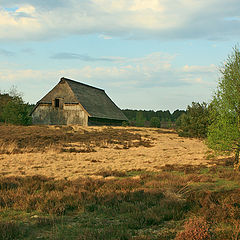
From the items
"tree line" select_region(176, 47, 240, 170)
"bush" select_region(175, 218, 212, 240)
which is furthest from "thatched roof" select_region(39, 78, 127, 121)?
"bush" select_region(175, 218, 212, 240)

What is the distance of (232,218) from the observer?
6.36 meters

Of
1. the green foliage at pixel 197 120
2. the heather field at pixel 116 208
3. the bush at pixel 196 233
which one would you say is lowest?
the heather field at pixel 116 208

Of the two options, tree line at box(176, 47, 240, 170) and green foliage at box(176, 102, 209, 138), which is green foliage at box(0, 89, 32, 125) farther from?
tree line at box(176, 47, 240, 170)

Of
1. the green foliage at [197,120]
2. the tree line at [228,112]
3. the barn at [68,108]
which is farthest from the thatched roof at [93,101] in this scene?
the tree line at [228,112]

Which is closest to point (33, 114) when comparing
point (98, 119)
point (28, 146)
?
point (98, 119)

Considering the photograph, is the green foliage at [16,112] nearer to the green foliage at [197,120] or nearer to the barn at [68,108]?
the barn at [68,108]

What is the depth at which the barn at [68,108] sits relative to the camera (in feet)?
148

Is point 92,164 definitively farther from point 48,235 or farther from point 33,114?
point 33,114

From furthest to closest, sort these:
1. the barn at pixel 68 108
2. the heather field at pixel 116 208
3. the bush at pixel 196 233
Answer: the barn at pixel 68 108 → the heather field at pixel 116 208 → the bush at pixel 196 233

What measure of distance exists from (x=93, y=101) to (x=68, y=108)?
20.4ft

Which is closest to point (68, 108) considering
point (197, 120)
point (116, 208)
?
point (197, 120)

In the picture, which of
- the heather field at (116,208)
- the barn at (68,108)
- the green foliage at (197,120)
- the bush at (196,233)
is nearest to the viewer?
the bush at (196,233)

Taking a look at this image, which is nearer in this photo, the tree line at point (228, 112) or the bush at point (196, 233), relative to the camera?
the bush at point (196, 233)

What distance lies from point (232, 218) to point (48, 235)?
4.38 metres
